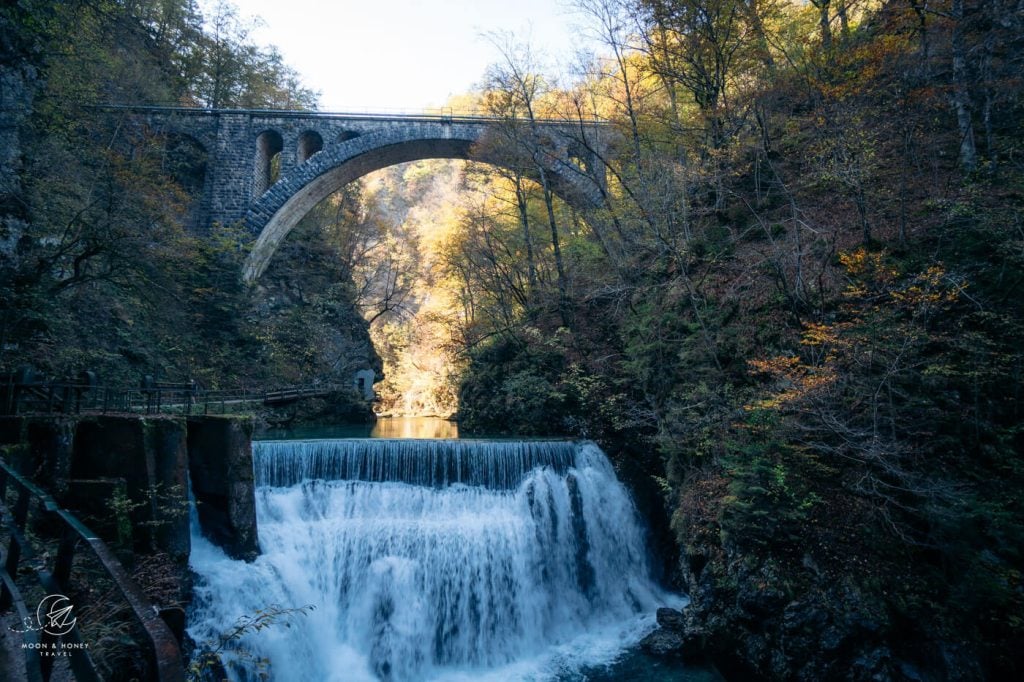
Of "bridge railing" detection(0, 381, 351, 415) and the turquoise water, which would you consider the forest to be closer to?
"bridge railing" detection(0, 381, 351, 415)

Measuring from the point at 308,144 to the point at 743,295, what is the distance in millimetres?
21443

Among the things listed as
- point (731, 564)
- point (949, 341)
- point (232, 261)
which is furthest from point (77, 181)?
point (949, 341)

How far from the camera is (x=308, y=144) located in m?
24.0

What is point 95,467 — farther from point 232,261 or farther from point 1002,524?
point 232,261

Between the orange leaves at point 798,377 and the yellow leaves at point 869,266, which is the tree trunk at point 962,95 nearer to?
the yellow leaves at point 869,266

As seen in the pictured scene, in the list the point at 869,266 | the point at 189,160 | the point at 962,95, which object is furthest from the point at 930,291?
the point at 189,160

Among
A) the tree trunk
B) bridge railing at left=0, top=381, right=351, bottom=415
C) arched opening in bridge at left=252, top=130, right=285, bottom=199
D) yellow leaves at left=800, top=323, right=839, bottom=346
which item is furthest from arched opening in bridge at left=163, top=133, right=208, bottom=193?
the tree trunk

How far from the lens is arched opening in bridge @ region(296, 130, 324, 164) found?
73.4 ft

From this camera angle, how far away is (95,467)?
A: 7051 mm

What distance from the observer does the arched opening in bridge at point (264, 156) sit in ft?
72.2

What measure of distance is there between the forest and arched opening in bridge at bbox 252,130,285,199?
2459mm

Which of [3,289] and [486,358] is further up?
[3,289]

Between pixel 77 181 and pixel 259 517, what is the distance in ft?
→ 30.8

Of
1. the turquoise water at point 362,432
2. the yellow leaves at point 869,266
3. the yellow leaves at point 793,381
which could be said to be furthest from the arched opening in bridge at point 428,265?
the yellow leaves at point 869,266
